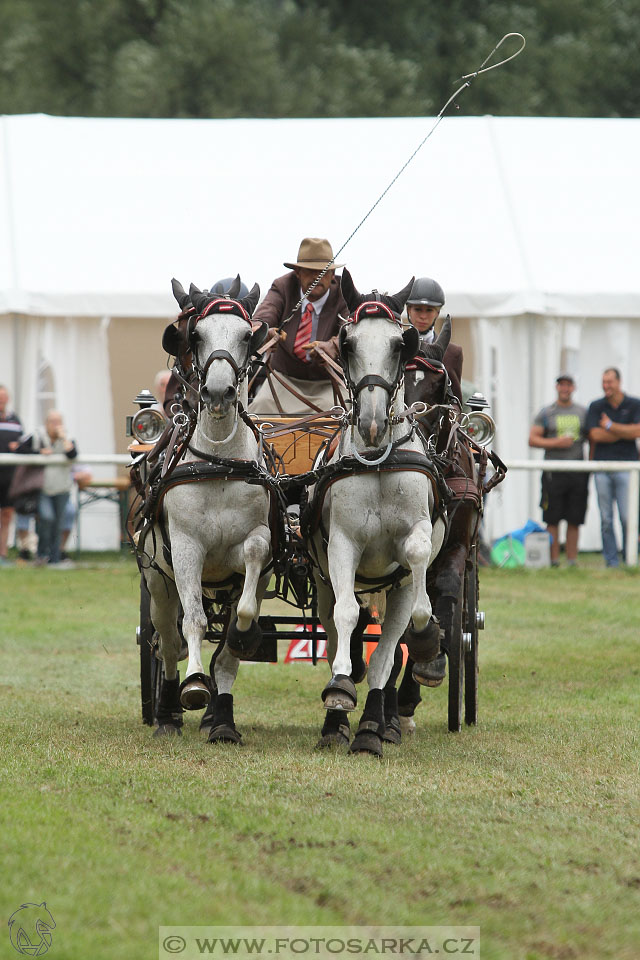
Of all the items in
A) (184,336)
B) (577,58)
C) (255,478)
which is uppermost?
(577,58)

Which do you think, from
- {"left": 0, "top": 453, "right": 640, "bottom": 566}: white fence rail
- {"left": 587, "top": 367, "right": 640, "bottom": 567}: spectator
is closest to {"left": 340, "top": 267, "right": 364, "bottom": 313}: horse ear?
{"left": 0, "top": 453, "right": 640, "bottom": 566}: white fence rail

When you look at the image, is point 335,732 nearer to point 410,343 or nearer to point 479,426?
point 410,343

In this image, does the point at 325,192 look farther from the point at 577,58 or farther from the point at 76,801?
the point at 577,58

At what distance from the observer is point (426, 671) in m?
7.09

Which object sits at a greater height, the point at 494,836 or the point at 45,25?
the point at 45,25

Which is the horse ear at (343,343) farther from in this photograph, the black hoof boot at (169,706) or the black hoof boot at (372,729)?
the black hoof boot at (169,706)

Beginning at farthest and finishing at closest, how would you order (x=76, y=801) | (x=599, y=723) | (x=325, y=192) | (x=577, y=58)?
(x=577, y=58) → (x=325, y=192) → (x=599, y=723) → (x=76, y=801)

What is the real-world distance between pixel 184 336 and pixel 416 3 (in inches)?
1243

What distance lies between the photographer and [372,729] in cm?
666

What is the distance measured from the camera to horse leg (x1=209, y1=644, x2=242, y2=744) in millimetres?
6918

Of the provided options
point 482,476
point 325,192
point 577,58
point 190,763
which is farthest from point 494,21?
point 190,763

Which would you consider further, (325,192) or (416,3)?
(416,3)

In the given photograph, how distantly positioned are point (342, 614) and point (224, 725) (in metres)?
0.96

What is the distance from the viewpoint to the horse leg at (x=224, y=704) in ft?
22.7
